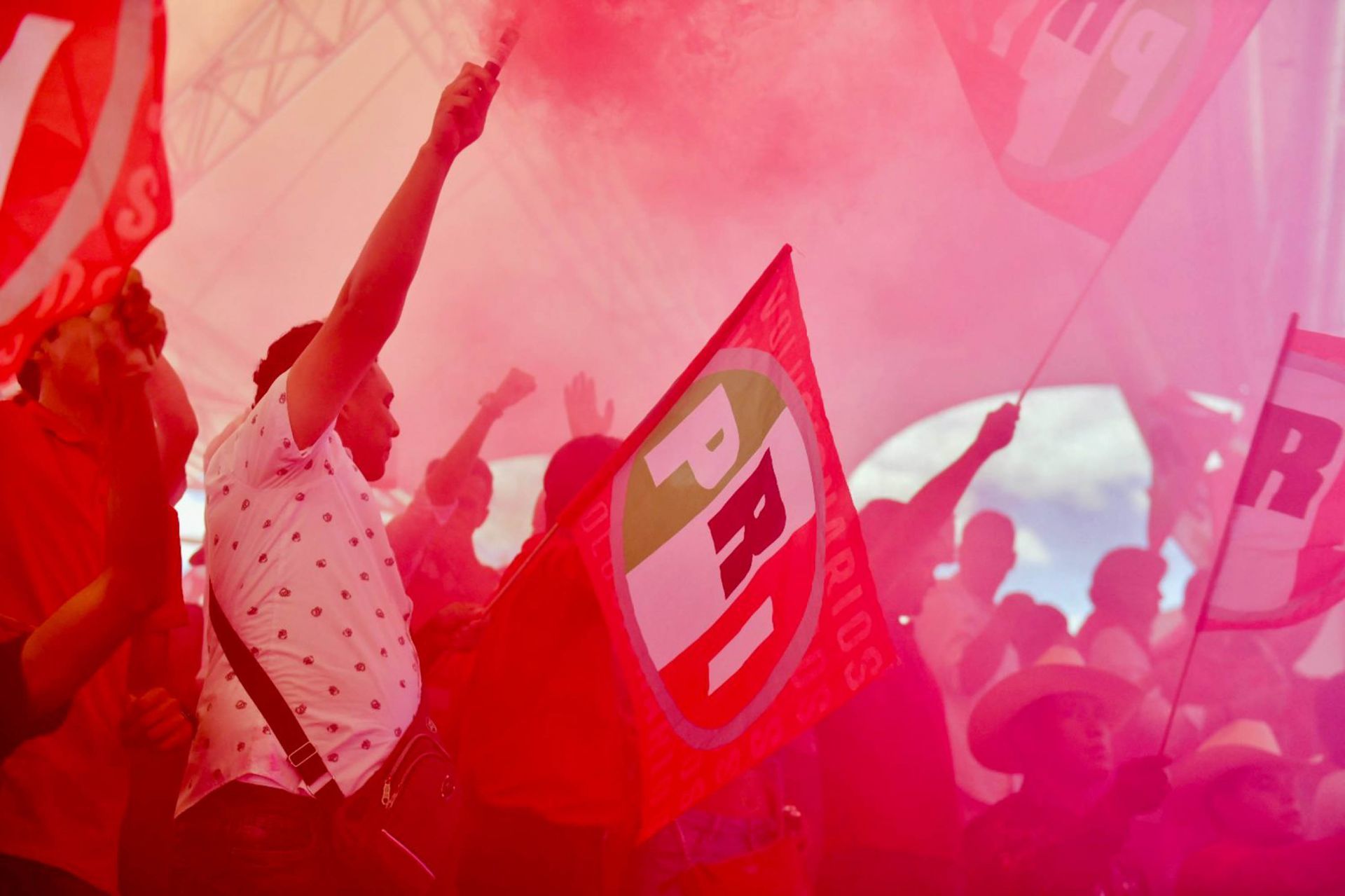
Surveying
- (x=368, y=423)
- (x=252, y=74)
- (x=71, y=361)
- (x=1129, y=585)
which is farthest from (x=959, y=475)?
(x=252, y=74)

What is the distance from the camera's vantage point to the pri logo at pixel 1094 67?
2.91m

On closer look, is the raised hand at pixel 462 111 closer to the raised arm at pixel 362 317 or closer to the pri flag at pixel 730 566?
the raised arm at pixel 362 317

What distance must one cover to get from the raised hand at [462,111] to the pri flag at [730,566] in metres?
0.62

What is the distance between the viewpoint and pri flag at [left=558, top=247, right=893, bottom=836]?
185 cm

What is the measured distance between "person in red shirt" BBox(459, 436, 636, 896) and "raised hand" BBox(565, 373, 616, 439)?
0.96 metres

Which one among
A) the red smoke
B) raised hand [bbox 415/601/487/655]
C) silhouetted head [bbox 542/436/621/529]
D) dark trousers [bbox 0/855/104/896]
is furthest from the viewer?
the red smoke

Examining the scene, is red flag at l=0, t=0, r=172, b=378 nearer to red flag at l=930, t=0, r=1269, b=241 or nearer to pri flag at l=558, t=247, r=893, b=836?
pri flag at l=558, t=247, r=893, b=836

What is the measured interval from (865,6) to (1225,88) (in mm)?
1744

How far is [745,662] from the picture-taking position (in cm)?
188

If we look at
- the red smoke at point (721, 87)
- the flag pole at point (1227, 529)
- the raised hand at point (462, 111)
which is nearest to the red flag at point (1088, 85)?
the red smoke at point (721, 87)

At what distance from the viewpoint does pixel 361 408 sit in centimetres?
164

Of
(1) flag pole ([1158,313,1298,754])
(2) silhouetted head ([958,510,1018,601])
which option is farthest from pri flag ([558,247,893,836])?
(2) silhouetted head ([958,510,1018,601])

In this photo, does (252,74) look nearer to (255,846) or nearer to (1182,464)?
(255,846)

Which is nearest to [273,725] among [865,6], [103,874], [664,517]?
[103,874]
